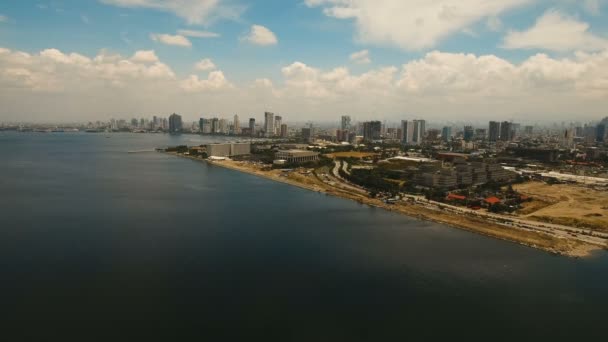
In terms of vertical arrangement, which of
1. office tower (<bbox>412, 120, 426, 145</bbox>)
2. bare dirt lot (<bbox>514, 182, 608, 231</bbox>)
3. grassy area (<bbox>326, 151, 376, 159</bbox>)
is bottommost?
bare dirt lot (<bbox>514, 182, 608, 231</bbox>)

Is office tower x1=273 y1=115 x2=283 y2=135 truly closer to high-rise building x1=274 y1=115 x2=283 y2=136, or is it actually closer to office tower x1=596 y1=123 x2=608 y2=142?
high-rise building x1=274 y1=115 x2=283 y2=136

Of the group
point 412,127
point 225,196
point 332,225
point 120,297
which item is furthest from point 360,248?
point 412,127


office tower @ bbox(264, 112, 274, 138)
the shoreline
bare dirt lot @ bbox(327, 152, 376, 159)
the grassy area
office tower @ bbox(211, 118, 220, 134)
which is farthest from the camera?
office tower @ bbox(211, 118, 220, 134)

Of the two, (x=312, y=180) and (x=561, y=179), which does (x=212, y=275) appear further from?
(x=561, y=179)

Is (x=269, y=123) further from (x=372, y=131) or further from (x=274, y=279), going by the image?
(x=274, y=279)

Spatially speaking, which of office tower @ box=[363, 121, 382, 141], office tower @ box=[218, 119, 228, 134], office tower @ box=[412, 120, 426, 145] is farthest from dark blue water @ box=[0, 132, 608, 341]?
office tower @ box=[218, 119, 228, 134]

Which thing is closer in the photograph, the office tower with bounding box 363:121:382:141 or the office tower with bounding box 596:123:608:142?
the office tower with bounding box 596:123:608:142

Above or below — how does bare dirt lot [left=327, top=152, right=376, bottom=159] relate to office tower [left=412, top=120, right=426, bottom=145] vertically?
below
